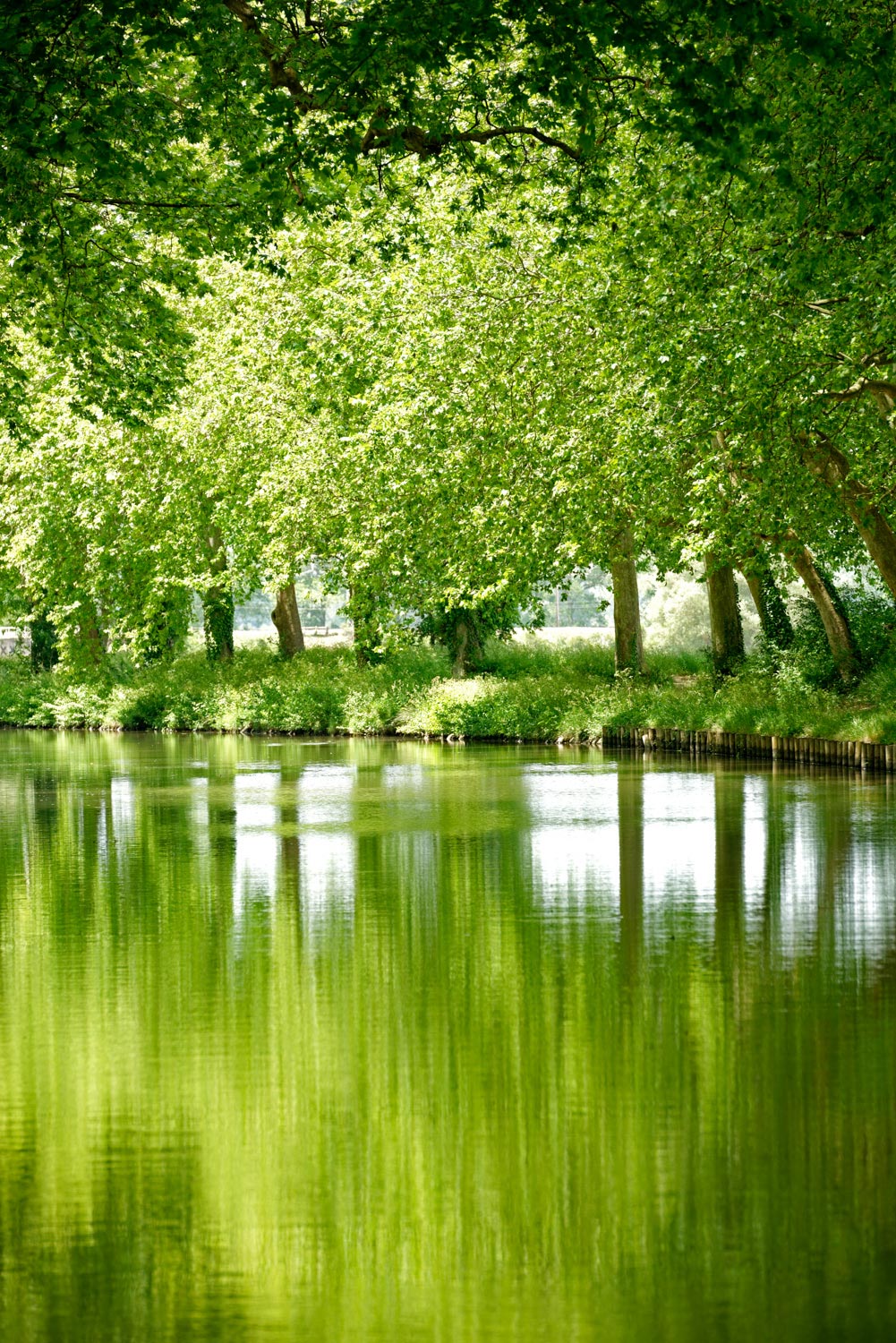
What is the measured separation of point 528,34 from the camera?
15.3 meters

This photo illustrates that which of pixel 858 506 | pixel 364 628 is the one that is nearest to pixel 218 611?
pixel 364 628

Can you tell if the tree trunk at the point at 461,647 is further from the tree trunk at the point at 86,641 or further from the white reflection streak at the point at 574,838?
the white reflection streak at the point at 574,838

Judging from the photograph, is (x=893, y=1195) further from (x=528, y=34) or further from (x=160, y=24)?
(x=160, y=24)

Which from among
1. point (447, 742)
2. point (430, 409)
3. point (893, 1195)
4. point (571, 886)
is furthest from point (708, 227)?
point (893, 1195)

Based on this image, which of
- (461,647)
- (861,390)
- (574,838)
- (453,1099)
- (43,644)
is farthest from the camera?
(43,644)

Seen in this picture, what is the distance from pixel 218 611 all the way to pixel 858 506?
1072 inches

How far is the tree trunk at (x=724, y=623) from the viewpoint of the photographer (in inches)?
1417

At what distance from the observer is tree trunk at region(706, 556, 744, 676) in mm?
36000

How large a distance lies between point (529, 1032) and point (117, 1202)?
9.11 feet

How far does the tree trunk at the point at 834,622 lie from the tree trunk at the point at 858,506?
193 cm

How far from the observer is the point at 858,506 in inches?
1110

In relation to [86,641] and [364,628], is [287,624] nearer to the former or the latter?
[364,628]

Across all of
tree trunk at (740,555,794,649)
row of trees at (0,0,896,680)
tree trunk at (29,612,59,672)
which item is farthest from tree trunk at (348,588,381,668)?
tree trunk at (29,612,59,672)

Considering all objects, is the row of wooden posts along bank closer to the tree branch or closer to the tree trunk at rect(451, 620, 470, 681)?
the tree branch
